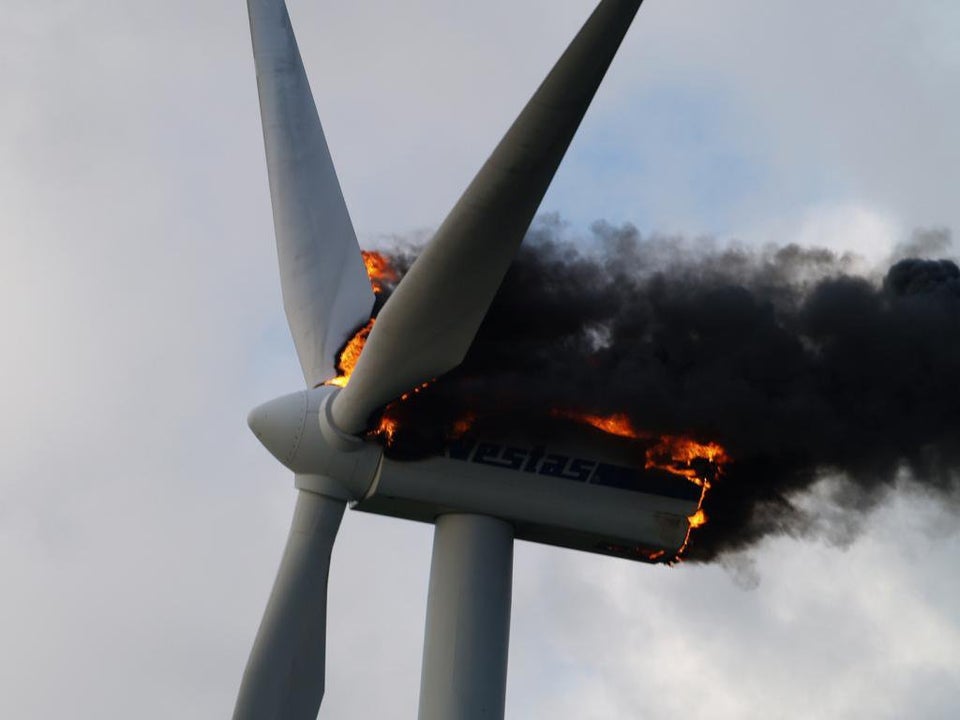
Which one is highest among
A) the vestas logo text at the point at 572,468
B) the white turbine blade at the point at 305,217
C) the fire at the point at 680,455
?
the white turbine blade at the point at 305,217

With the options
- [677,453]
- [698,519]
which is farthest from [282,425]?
[698,519]

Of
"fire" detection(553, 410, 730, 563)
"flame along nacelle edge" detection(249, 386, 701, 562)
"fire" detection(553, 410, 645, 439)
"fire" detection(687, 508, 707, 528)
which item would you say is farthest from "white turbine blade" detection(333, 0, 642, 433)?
"fire" detection(687, 508, 707, 528)

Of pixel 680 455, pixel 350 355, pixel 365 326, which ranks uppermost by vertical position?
pixel 365 326

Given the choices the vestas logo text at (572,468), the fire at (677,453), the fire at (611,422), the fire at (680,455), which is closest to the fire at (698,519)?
the fire at (677,453)

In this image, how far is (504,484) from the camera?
28297 millimetres

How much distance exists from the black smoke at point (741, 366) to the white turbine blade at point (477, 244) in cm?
178

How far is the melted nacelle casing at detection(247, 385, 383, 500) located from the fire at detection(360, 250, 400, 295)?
5725mm

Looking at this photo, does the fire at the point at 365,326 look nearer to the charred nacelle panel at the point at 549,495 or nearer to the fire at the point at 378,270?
the fire at the point at 378,270

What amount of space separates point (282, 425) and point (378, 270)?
6.49 m

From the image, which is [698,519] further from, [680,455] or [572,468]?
[572,468]

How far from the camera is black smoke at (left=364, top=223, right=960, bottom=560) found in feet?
94.7

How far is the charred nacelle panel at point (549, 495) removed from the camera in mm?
27984

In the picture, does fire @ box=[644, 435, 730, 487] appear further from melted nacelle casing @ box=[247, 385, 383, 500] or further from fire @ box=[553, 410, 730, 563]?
melted nacelle casing @ box=[247, 385, 383, 500]

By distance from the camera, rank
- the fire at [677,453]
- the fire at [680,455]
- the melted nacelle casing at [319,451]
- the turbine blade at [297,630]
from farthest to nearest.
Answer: the fire at [680,455], the fire at [677,453], the melted nacelle casing at [319,451], the turbine blade at [297,630]
